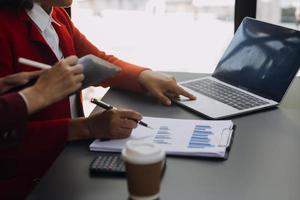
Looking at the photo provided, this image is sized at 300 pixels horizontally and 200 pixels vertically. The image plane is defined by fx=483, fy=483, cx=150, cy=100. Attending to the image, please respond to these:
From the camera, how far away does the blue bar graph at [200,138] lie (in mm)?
1115

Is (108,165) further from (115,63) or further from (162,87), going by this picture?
(115,63)

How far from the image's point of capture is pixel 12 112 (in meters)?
0.98

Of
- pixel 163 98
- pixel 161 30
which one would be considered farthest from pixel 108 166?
pixel 161 30

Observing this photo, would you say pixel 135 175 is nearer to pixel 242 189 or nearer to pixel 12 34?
pixel 242 189

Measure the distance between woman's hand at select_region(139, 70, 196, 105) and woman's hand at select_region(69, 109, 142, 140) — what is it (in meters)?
0.26

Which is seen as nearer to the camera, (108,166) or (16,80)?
(108,166)

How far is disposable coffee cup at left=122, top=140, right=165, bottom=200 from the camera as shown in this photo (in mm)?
703

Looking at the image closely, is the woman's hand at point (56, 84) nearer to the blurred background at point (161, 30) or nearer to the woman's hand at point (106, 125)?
the woman's hand at point (106, 125)

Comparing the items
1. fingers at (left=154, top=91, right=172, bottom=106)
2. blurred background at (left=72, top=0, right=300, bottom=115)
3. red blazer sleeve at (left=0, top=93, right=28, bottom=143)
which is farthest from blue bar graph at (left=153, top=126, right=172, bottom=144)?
blurred background at (left=72, top=0, right=300, bottom=115)

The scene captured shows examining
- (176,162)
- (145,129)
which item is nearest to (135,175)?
(176,162)

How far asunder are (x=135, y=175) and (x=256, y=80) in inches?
34.0

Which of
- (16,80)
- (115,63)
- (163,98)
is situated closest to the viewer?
(16,80)

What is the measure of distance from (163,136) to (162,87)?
34cm

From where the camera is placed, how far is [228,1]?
2195 millimetres
